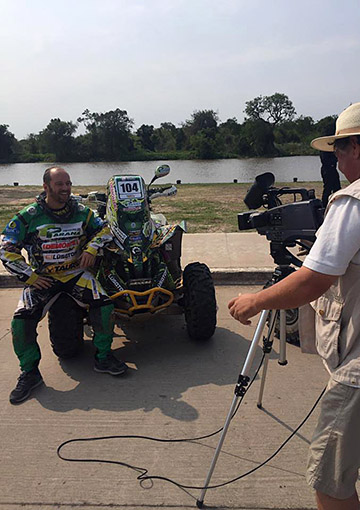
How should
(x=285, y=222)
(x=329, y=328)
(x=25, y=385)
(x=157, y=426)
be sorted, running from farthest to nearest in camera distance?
(x=25, y=385) → (x=157, y=426) → (x=285, y=222) → (x=329, y=328)

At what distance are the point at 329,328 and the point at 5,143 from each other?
71040 millimetres

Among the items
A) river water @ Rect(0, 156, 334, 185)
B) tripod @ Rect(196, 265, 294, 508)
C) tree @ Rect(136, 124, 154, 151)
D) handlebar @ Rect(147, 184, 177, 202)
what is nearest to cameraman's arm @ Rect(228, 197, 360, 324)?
tripod @ Rect(196, 265, 294, 508)

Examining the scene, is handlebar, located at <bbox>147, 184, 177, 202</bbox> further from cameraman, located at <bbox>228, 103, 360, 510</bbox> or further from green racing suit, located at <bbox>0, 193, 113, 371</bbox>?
cameraman, located at <bbox>228, 103, 360, 510</bbox>

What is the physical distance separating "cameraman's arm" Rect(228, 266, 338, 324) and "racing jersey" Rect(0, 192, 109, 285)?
2465mm

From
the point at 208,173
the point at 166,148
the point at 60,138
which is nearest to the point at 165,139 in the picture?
the point at 166,148

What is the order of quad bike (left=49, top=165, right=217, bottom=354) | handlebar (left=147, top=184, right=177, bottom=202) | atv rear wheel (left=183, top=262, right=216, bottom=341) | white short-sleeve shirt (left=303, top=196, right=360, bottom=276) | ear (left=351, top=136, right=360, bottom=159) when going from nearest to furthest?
white short-sleeve shirt (left=303, top=196, right=360, bottom=276) < ear (left=351, top=136, right=360, bottom=159) < quad bike (left=49, top=165, right=217, bottom=354) < atv rear wheel (left=183, top=262, right=216, bottom=341) < handlebar (left=147, top=184, right=177, bottom=202)

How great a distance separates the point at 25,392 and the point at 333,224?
2940 mm

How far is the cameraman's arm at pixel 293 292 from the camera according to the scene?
163cm

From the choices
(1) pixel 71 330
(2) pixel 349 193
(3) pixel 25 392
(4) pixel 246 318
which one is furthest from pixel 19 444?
(2) pixel 349 193

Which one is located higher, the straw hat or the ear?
the straw hat

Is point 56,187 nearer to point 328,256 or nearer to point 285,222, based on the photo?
point 285,222

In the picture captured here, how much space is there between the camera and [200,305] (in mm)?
4148

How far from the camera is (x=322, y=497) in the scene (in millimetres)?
1819

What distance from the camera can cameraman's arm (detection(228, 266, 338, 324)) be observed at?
1631mm
